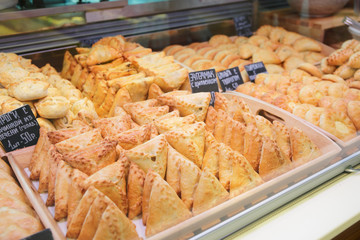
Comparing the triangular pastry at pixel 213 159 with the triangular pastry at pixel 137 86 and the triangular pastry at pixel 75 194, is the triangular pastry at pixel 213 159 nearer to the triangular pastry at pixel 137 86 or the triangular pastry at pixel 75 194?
the triangular pastry at pixel 75 194

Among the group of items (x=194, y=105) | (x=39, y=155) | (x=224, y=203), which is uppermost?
(x=194, y=105)

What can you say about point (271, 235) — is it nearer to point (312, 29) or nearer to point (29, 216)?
point (29, 216)

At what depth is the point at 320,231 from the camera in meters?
1.31

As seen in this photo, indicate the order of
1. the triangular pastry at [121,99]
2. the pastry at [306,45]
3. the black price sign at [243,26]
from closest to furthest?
the triangular pastry at [121,99], the pastry at [306,45], the black price sign at [243,26]

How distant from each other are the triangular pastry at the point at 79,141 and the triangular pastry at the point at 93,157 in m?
0.04

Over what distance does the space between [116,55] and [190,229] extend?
5.69ft

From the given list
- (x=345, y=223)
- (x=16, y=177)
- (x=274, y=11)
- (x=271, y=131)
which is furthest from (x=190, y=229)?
(x=274, y=11)

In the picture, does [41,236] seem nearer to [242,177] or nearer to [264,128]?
[242,177]

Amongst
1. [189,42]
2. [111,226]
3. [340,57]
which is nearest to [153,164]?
[111,226]

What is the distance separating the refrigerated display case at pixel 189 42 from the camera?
4.28 feet

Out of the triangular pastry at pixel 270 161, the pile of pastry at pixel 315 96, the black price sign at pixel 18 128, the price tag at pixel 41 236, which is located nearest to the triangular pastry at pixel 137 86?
the black price sign at pixel 18 128

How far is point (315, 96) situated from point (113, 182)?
5.49 ft

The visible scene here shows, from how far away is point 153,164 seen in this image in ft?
4.64

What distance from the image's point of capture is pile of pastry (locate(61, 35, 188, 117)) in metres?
2.13
